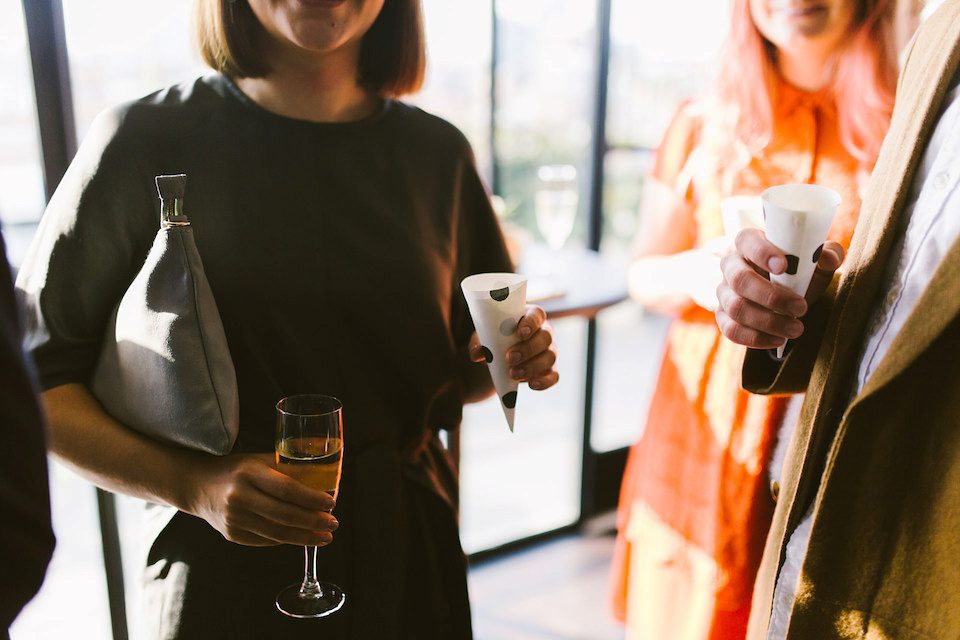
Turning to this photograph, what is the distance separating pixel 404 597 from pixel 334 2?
96 cm

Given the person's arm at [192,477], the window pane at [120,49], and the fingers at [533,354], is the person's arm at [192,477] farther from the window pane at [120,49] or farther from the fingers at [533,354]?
the window pane at [120,49]

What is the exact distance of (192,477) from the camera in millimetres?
1001

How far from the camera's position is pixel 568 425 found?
371 cm

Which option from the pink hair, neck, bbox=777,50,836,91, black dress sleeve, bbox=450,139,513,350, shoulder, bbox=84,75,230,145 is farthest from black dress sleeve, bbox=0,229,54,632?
neck, bbox=777,50,836,91

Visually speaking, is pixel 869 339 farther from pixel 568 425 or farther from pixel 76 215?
pixel 568 425

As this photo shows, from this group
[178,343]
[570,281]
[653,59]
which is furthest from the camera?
[653,59]

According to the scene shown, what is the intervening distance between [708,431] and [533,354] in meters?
0.73

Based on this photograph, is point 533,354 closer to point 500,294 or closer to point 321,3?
point 500,294

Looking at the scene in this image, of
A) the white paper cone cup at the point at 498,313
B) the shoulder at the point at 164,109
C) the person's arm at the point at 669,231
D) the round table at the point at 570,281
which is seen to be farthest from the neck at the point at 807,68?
the shoulder at the point at 164,109

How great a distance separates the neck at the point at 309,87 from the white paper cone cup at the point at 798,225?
0.70m

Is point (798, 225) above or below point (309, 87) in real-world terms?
below

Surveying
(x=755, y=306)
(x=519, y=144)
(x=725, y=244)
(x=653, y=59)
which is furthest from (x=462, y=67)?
(x=755, y=306)

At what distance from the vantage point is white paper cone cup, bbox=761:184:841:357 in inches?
37.8

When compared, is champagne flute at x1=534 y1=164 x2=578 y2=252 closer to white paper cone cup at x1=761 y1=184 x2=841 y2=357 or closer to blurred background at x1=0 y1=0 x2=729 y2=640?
blurred background at x1=0 y1=0 x2=729 y2=640
